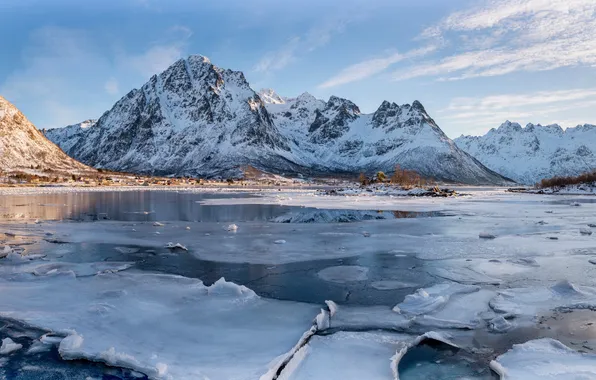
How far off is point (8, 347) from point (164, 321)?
3.54 meters

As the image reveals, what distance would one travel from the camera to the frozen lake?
30.6ft

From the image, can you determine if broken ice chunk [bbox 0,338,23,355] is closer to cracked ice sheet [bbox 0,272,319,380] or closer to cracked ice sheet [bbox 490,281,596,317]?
cracked ice sheet [bbox 0,272,319,380]

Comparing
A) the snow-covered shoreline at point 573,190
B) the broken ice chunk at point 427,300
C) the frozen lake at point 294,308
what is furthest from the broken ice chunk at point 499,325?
the snow-covered shoreline at point 573,190

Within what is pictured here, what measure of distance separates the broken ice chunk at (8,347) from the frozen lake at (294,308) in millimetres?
33

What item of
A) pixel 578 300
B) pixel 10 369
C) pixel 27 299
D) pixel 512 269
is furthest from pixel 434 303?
pixel 27 299

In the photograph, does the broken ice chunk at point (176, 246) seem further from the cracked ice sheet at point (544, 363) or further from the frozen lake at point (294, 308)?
the cracked ice sheet at point (544, 363)

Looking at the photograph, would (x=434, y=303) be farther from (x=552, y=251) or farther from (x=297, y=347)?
(x=552, y=251)

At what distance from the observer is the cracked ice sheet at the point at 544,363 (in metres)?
8.59

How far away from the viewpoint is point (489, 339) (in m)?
10.8

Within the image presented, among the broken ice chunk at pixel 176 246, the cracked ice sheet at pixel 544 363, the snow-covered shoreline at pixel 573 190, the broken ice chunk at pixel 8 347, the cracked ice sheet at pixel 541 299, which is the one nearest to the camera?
the cracked ice sheet at pixel 544 363

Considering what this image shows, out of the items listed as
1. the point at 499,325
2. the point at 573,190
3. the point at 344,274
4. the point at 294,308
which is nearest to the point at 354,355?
the point at 294,308

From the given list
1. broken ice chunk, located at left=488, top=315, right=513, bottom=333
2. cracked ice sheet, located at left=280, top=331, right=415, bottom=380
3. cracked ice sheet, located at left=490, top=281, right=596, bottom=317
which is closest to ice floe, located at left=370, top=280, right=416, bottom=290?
cracked ice sheet, located at left=490, top=281, right=596, bottom=317

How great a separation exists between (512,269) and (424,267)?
3558 mm

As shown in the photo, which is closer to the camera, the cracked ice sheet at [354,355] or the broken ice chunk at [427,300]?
the cracked ice sheet at [354,355]
